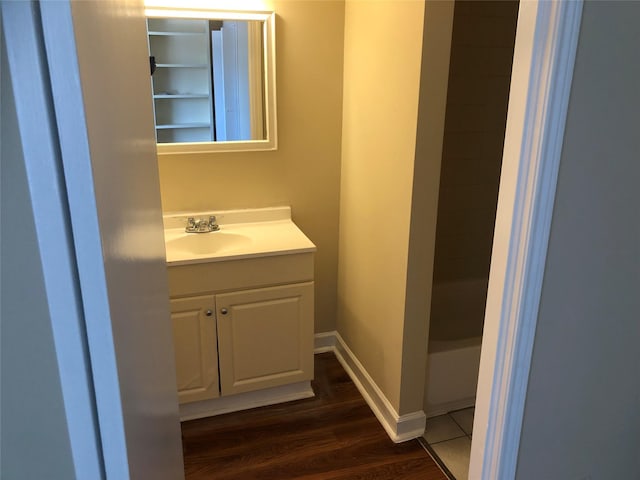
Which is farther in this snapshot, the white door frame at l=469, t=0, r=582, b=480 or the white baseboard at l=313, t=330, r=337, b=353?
the white baseboard at l=313, t=330, r=337, b=353

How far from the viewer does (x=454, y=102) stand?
2705 millimetres

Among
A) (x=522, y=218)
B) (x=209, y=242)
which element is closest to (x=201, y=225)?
(x=209, y=242)

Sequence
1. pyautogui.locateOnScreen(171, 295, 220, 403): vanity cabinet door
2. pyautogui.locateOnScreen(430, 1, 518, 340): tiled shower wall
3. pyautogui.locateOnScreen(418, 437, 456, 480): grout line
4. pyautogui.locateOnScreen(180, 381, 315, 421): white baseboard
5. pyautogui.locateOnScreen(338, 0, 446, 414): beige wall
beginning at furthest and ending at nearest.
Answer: pyautogui.locateOnScreen(430, 1, 518, 340): tiled shower wall
pyautogui.locateOnScreen(180, 381, 315, 421): white baseboard
pyautogui.locateOnScreen(171, 295, 220, 403): vanity cabinet door
pyautogui.locateOnScreen(418, 437, 456, 480): grout line
pyautogui.locateOnScreen(338, 0, 446, 414): beige wall

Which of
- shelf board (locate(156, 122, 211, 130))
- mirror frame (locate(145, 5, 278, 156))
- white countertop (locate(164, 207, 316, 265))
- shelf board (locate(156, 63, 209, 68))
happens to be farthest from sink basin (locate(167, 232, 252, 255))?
shelf board (locate(156, 63, 209, 68))

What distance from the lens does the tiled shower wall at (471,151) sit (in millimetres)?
2641

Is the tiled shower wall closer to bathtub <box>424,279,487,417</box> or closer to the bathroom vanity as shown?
bathtub <box>424,279,487,417</box>

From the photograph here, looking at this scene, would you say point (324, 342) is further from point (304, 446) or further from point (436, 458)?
point (436, 458)

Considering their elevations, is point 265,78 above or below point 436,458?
above

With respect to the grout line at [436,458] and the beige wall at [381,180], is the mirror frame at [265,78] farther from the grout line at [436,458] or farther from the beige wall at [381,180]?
the grout line at [436,458]

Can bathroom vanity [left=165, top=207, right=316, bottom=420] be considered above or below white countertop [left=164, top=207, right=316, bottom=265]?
below

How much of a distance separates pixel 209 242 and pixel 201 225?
0.30 feet

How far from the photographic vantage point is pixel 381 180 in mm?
2244

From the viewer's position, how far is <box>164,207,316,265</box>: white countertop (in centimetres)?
224

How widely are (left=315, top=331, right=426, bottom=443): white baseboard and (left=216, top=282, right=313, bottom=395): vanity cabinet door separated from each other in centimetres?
32
